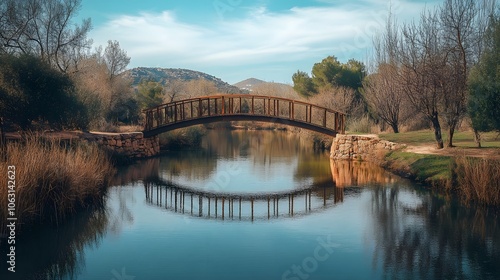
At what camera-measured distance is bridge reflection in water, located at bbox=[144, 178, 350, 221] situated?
13.3 m

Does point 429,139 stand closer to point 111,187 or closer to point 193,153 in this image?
point 193,153

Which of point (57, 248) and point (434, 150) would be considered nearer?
point (57, 248)

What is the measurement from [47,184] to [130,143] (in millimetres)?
13006

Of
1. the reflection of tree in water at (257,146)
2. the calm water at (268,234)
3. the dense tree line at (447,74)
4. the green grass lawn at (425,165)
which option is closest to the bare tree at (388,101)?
the dense tree line at (447,74)

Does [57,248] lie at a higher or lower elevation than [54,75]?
lower

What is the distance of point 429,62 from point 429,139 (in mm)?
5178

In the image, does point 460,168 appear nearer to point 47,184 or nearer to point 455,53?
point 455,53

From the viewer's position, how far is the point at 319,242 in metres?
10.3

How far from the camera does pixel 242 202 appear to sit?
Answer: 585 inches

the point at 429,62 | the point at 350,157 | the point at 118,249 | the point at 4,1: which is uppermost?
the point at 4,1

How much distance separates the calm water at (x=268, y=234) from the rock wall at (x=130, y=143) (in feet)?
12.3

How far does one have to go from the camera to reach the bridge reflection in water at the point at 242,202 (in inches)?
524

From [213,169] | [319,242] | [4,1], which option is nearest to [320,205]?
[319,242]

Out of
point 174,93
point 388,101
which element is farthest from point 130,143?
point 174,93
